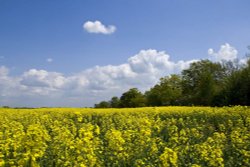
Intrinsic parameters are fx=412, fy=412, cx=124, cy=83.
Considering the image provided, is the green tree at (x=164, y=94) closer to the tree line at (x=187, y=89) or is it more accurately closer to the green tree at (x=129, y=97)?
the tree line at (x=187, y=89)

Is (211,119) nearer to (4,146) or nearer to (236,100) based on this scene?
(4,146)

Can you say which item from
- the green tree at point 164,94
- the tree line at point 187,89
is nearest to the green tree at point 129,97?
the tree line at point 187,89

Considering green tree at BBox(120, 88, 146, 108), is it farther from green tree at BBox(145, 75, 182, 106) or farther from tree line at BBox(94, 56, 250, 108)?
green tree at BBox(145, 75, 182, 106)

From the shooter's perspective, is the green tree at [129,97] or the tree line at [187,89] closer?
the tree line at [187,89]

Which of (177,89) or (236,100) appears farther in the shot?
(177,89)

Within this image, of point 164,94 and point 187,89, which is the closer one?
point 164,94

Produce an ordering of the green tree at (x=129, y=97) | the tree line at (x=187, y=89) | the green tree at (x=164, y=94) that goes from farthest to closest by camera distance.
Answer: the green tree at (x=129, y=97), the green tree at (x=164, y=94), the tree line at (x=187, y=89)

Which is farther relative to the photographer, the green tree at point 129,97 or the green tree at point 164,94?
the green tree at point 129,97

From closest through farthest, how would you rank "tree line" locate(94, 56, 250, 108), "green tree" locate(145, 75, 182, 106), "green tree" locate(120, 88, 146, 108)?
"tree line" locate(94, 56, 250, 108), "green tree" locate(145, 75, 182, 106), "green tree" locate(120, 88, 146, 108)

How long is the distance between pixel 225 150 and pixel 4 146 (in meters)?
4.99

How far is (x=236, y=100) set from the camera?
3203 cm

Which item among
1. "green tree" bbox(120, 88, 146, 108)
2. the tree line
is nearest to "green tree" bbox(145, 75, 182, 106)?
the tree line

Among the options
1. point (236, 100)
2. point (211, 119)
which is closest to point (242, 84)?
Result: point (236, 100)

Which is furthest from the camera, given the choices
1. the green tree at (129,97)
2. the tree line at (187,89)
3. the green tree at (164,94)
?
the green tree at (129,97)
